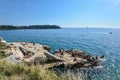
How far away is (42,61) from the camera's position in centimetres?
3359

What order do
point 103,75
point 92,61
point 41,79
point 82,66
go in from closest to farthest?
1. point 41,79
2. point 103,75
3. point 82,66
4. point 92,61

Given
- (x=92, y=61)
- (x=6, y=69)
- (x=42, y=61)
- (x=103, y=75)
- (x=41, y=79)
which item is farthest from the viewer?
(x=92, y=61)

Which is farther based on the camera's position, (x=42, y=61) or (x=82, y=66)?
(x=82, y=66)

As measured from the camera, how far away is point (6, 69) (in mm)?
11203

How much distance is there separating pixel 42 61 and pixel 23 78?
23.6 m

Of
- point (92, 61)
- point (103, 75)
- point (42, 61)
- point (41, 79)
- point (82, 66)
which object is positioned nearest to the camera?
point (41, 79)

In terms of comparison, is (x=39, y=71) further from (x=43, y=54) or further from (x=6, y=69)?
(x=43, y=54)

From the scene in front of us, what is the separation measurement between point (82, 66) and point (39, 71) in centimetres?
2651

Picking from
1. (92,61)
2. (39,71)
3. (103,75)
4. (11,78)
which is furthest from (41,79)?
(92,61)

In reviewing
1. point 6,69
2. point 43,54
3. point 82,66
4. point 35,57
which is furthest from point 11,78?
point 82,66

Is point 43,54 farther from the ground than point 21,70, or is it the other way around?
point 21,70

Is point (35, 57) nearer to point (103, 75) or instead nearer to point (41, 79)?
point (103, 75)

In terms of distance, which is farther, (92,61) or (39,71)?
(92,61)

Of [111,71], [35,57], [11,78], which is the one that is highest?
[11,78]
